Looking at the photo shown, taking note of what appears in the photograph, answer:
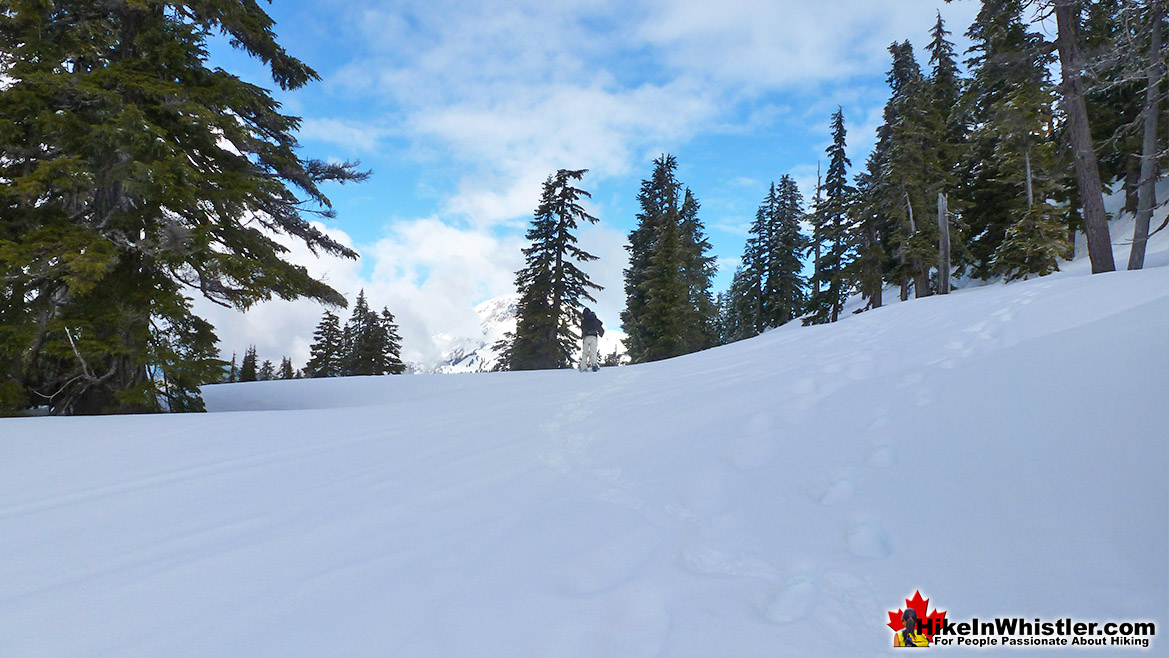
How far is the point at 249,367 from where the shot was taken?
44719mm

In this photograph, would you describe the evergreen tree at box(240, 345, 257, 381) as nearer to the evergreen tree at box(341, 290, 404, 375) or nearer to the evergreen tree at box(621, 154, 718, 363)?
the evergreen tree at box(341, 290, 404, 375)

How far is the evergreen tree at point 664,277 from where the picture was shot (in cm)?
2708

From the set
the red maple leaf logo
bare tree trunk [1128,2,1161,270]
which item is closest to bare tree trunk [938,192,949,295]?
bare tree trunk [1128,2,1161,270]

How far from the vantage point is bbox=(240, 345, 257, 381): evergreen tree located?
141 feet

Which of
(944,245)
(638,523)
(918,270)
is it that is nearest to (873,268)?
(918,270)

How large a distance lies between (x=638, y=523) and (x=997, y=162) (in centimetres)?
3012

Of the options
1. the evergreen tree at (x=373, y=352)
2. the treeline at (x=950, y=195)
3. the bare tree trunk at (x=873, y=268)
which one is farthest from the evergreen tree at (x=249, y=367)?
the bare tree trunk at (x=873, y=268)

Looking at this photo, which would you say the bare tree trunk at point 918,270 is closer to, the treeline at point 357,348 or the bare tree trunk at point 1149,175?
the bare tree trunk at point 1149,175

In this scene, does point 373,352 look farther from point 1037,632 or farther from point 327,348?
point 1037,632

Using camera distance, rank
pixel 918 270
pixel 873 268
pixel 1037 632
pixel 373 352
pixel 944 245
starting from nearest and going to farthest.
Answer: pixel 1037 632 → pixel 944 245 → pixel 918 270 → pixel 873 268 → pixel 373 352

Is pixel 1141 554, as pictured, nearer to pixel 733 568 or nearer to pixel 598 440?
pixel 733 568

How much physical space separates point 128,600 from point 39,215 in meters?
10.1

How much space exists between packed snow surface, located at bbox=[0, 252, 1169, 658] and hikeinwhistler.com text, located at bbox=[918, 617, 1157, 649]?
0.04m

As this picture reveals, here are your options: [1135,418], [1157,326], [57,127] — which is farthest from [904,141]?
[57,127]
